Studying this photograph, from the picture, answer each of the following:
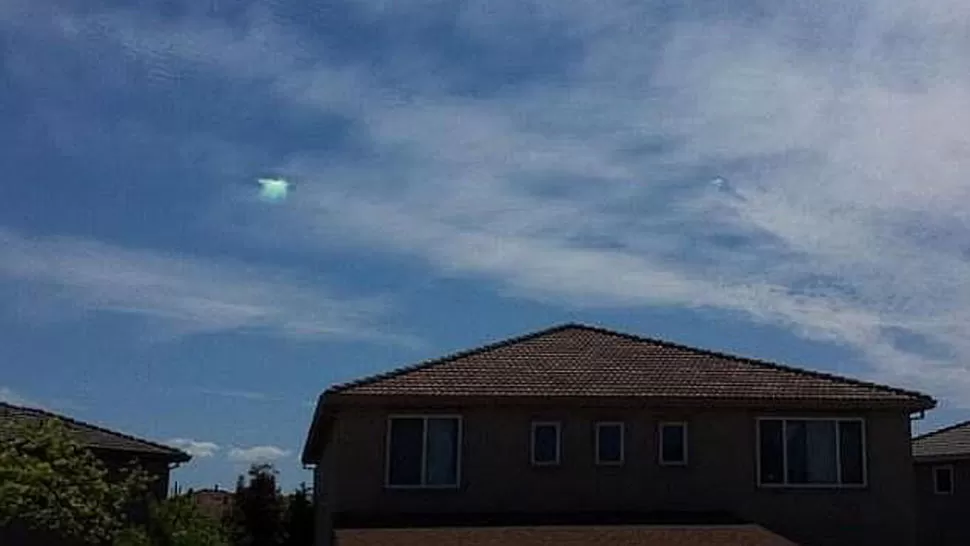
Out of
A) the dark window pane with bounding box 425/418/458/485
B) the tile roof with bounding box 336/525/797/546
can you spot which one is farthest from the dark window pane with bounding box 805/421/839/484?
the dark window pane with bounding box 425/418/458/485

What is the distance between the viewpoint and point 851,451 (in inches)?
1170

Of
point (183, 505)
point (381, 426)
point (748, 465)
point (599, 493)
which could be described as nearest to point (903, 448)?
point (748, 465)

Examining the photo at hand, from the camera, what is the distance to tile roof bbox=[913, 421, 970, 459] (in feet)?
140

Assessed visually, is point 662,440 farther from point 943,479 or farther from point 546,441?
point 943,479

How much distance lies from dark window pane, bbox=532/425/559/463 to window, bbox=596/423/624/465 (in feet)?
2.89

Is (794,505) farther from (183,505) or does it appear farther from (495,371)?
(183,505)

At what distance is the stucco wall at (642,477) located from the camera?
1135 inches

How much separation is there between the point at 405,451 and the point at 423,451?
1.22 ft

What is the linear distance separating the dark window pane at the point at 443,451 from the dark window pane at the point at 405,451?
0.21 meters

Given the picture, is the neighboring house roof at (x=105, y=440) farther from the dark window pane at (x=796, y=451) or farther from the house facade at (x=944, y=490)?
the house facade at (x=944, y=490)

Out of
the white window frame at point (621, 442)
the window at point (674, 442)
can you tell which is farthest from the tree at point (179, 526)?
the window at point (674, 442)

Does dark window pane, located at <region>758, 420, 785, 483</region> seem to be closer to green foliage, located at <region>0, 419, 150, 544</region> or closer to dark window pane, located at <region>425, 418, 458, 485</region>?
dark window pane, located at <region>425, 418, 458, 485</region>

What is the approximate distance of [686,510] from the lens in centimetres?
2927

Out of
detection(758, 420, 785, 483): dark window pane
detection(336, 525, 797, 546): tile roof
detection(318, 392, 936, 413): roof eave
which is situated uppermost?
detection(318, 392, 936, 413): roof eave
